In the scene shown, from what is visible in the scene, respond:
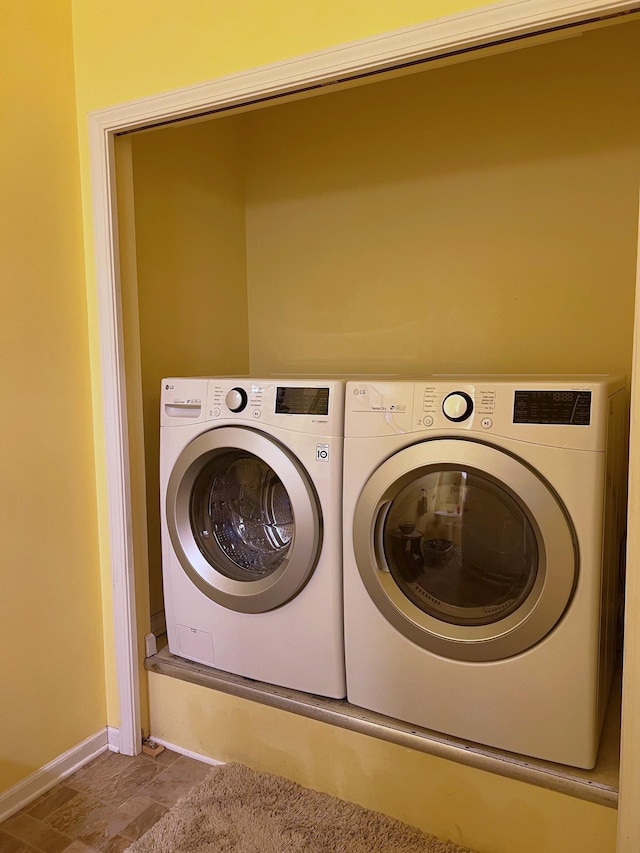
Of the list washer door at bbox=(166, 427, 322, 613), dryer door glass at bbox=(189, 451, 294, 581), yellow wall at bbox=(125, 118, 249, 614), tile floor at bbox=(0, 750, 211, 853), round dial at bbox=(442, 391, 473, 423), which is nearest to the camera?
round dial at bbox=(442, 391, 473, 423)

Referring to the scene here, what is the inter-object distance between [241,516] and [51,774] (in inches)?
35.5

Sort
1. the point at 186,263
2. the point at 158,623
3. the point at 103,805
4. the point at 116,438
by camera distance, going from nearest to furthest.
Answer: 1. the point at 103,805
2. the point at 116,438
3. the point at 158,623
4. the point at 186,263

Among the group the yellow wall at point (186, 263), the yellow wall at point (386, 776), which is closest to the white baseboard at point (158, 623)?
the yellow wall at point (186, 263)

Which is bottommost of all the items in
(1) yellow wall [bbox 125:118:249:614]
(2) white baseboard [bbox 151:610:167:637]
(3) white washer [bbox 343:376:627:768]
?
(2) white baseboard [bbox 151:610:167:637]

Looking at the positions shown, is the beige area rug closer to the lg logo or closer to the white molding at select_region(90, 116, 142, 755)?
the white molding at select_region(90, 116, 142, 755)

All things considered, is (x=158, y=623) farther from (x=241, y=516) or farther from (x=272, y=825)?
(x=272, y=825)

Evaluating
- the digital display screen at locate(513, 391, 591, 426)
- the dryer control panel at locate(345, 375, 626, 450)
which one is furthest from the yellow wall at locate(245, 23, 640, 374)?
the digital display screen at locate(513, 391, 591, 426)

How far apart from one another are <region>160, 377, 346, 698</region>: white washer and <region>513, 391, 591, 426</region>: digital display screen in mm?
455

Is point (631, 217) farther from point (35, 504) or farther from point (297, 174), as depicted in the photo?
point (35, 504)

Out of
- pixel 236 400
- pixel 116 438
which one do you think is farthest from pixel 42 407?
pixel 236 400

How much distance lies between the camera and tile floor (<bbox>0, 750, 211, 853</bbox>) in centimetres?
160

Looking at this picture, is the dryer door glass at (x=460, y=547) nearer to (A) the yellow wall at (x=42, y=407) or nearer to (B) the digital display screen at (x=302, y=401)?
(B) the digital display screen at (x=302, y=401)

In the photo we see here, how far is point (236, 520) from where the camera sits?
192 centimetres

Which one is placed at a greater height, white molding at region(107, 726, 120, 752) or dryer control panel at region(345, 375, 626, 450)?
dryer control panel at region(345, 375, 626, 450)
